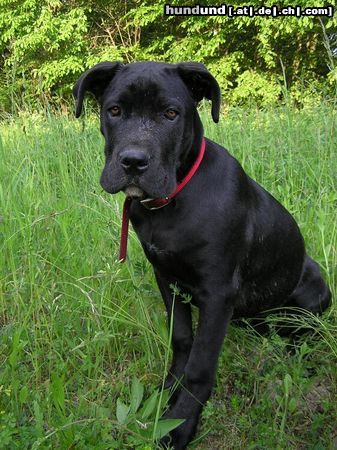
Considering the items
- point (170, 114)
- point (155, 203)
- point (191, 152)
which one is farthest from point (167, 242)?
point (170, 114)

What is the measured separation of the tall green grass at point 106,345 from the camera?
5.08ft

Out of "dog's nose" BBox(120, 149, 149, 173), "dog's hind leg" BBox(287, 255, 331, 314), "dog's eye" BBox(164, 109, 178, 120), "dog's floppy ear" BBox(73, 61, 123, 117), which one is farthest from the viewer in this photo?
"dog's hind leg" BBox(287, 255, 331, 314)

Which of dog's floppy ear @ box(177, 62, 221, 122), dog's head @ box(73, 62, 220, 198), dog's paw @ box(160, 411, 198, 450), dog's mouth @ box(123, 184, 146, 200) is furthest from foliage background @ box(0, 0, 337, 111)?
dog's paw @ box(160, 411, 198, 450)

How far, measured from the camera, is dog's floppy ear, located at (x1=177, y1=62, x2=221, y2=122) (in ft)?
5.69

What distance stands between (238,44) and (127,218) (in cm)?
1228

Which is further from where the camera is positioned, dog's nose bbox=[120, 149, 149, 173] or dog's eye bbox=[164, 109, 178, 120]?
dog's eye bbox=[164, 109, 178, 120]

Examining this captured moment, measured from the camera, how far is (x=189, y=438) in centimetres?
170

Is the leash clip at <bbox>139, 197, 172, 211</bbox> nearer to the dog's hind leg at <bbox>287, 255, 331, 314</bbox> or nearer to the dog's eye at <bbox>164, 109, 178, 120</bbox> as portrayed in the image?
the dog's eye at <bbox>164, 109, 178, 120</bbox>

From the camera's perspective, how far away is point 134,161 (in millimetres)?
1548

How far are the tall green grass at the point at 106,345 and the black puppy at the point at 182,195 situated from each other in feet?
0.42

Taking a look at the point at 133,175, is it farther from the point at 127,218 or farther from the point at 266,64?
the point at 266,64

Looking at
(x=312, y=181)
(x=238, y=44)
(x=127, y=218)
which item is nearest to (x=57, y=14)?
(x=238, y=44)

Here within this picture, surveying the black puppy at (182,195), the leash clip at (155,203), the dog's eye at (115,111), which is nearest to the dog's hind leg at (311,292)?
the black puppy at (182,195)

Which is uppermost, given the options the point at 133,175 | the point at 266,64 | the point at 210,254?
the point at 133,175
